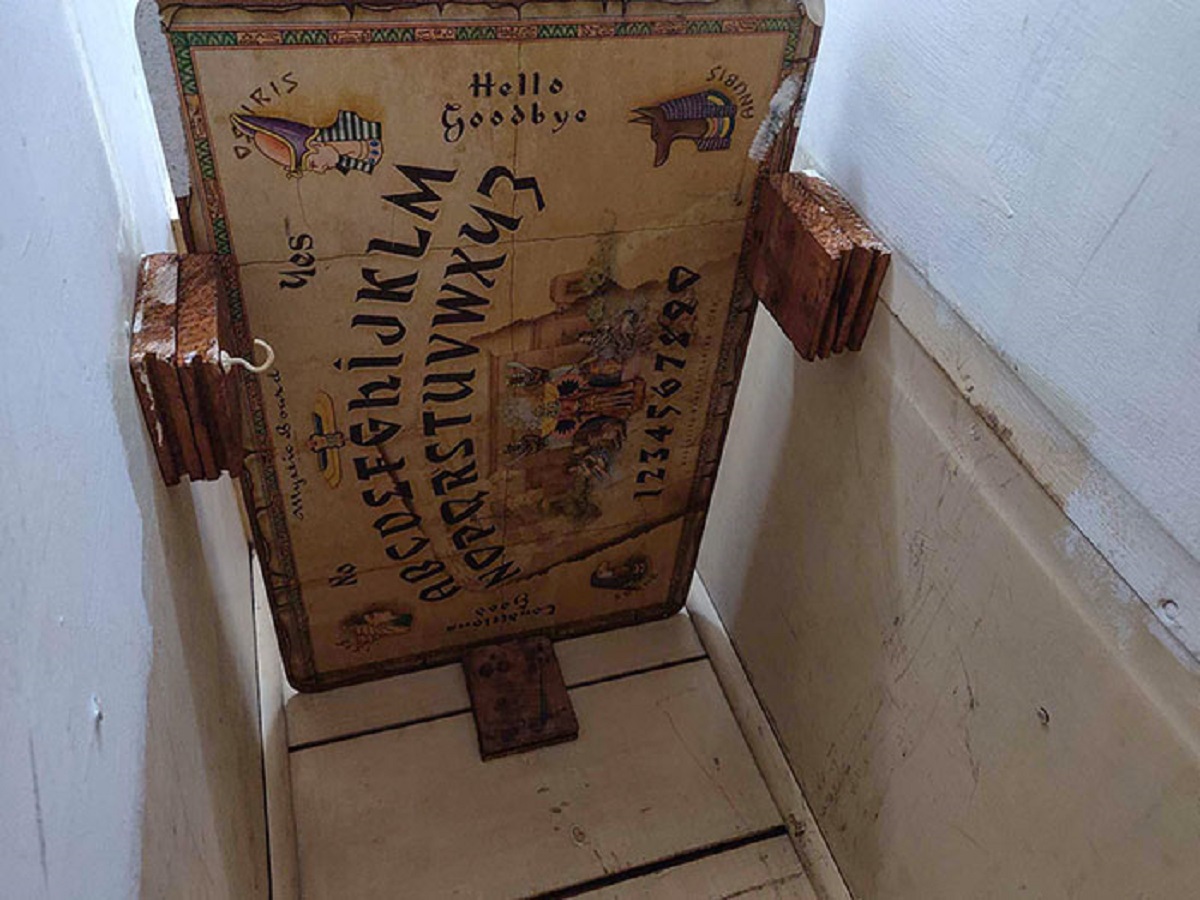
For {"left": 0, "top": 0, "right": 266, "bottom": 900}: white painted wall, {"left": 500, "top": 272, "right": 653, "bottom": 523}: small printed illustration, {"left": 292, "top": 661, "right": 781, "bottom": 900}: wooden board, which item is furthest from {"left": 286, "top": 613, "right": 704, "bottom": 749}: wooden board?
{"left": 0, "top": 0, "right": 266, "bottom": 900}: white painted wall

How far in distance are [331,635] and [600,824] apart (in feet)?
1.49

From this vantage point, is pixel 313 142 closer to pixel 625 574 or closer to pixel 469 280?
pixel 469 280

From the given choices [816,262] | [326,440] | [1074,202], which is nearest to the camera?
[1074,202]

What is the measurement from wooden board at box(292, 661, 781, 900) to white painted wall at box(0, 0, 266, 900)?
316mm

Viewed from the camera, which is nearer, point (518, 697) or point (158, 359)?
point (158, 359)

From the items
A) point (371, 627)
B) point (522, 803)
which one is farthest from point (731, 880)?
point (371, 627)

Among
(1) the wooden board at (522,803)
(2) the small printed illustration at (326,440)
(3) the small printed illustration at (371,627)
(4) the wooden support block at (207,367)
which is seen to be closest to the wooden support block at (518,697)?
(1) the wooden board at (522,803)

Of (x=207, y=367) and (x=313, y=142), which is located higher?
(x=313, y=142)

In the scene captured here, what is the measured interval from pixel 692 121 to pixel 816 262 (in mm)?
187

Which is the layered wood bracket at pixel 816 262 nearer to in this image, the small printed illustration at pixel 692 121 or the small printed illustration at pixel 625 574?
the small printed illustration at pixel 692 121

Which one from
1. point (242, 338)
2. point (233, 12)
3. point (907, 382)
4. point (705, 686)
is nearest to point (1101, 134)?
point (907, 382)

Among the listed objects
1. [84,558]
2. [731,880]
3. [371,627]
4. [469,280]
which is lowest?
[731,880]

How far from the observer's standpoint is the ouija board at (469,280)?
86cm

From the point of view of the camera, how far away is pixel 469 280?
1.03 m
